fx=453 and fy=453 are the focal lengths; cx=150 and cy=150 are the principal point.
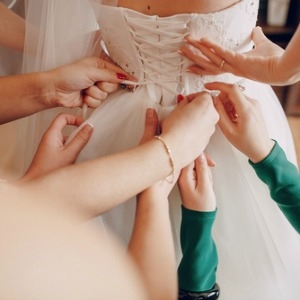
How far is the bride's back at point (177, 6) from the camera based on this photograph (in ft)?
2.27

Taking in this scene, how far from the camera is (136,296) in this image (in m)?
0.55

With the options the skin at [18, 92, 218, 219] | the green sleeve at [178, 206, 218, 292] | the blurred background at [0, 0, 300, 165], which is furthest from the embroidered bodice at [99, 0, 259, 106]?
the blurred background at [0, 0, 300, 165]

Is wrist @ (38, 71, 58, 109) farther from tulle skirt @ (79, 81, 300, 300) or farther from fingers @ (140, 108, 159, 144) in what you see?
fingers @ (140, 108, 159, 144)

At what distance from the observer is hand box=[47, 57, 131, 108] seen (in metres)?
0.79

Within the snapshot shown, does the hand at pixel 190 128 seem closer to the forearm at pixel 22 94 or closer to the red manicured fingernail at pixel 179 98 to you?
the red manicured fingernail at pixel 179 98

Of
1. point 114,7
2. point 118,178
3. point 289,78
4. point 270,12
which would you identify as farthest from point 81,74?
point 270,12

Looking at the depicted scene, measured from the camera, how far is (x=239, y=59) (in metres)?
0.67

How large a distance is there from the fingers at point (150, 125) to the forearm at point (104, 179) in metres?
0.08

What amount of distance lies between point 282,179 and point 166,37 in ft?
0.95

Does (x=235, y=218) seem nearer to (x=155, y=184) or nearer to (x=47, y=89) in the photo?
(x=155, y=184)

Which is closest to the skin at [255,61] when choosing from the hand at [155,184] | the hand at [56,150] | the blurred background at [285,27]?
the hand at [155,184]

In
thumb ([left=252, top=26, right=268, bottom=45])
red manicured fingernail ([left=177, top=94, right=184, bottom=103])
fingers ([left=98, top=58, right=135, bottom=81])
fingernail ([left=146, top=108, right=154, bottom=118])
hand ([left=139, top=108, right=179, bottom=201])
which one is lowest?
hand ([left=139, top=108, right=179, bottom=201])

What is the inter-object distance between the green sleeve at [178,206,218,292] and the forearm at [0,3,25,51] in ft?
1.78

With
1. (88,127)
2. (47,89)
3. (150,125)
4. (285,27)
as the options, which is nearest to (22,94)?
(47,89)
